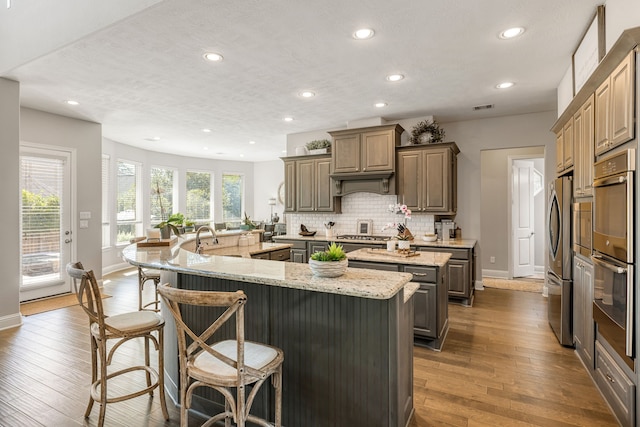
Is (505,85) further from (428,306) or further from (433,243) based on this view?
(428,306)

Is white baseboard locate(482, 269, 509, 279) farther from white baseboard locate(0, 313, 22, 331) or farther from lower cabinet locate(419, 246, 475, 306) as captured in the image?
white baseboard locate(0, 313, 22, 331)

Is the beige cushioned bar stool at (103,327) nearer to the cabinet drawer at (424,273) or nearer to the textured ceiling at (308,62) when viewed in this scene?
the textured ceiling at (308,62)

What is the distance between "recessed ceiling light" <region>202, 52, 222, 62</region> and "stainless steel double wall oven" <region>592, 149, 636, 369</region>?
326 cm

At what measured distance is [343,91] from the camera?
427 cm

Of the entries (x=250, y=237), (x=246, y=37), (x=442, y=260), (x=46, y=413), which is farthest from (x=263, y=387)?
(x=250, y=237)

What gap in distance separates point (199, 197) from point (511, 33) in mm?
8713

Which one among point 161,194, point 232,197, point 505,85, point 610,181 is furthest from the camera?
point 232,197

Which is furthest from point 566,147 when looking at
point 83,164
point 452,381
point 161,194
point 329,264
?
point 161,194

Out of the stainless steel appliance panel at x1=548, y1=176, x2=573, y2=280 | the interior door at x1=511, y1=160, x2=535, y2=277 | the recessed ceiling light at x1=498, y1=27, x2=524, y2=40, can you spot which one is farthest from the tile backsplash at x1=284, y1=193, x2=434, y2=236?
the recessed ceiling light at x1=498, y1=27, x2=524, y2=40

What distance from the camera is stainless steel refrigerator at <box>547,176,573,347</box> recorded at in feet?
10.4

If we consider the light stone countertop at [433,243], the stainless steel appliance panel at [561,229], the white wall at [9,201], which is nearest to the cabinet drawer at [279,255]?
the light stone countertop at [433,243]

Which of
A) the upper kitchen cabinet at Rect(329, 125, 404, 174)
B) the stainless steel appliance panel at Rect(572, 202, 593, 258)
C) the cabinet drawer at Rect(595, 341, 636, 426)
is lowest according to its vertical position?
the cabinet drawer at Rect(595, 341, 636, 426)

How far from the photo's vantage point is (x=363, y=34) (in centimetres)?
288

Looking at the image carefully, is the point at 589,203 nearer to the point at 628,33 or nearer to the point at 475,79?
the point at 628,33
